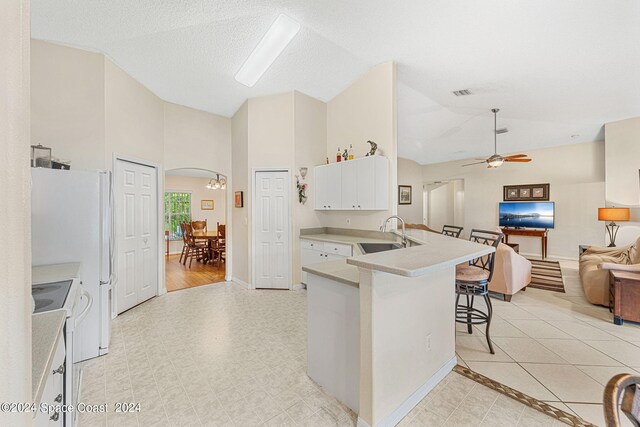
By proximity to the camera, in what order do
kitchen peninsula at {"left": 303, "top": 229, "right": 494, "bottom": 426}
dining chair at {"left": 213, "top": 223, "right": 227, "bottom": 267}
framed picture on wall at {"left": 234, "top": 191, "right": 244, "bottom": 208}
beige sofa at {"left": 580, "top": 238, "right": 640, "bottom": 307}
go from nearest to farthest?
kitchen peninsula at {"left": 303, "top": 229, "right": 494, "bottom": 426}, beige sofa at {"left": 580, "top": 238, "right": 640, "bottom": 307}, framed picture on wall at {"left": 234, "top": 191, "right": 244, "bottom": 208}, dining chair at {"left": 213, "top": 223, "right": 227, "bottom": 267}

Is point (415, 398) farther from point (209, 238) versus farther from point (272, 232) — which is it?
point (209, 238)

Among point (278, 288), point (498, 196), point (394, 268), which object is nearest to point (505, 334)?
point (394, 268)

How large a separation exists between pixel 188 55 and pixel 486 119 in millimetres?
5358

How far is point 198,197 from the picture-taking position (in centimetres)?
869

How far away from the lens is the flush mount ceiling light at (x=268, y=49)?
2861 millimetres

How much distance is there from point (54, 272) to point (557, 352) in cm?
431

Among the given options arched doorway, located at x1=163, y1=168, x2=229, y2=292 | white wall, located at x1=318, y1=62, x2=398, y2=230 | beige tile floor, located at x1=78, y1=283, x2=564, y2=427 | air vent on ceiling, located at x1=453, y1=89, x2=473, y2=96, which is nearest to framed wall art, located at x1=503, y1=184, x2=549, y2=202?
air vent on ceiling, located at x1=453, y1=89, x2=473, y2=96

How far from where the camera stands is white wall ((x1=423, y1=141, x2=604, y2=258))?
607 centimetres

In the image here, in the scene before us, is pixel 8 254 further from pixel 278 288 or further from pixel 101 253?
pixel 278 288

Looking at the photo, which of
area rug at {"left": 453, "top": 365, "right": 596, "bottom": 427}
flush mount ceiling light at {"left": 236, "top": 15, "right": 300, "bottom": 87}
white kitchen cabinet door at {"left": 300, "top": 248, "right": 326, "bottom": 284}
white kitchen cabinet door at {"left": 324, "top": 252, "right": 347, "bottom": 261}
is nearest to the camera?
area rug at {"left": 453, "top": 365, "right": 596, "bottom": 427}

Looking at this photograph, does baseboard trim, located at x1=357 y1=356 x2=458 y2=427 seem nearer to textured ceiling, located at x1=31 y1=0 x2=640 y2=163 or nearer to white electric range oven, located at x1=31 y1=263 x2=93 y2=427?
white electric range oven, located at x1=31 y1=263 x2=93 y2=427

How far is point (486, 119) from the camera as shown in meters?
5.17

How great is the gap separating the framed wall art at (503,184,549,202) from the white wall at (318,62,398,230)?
5617 millimetres

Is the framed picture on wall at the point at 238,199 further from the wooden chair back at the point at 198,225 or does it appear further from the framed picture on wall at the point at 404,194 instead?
the framed picture on wall at the point at 404,194
